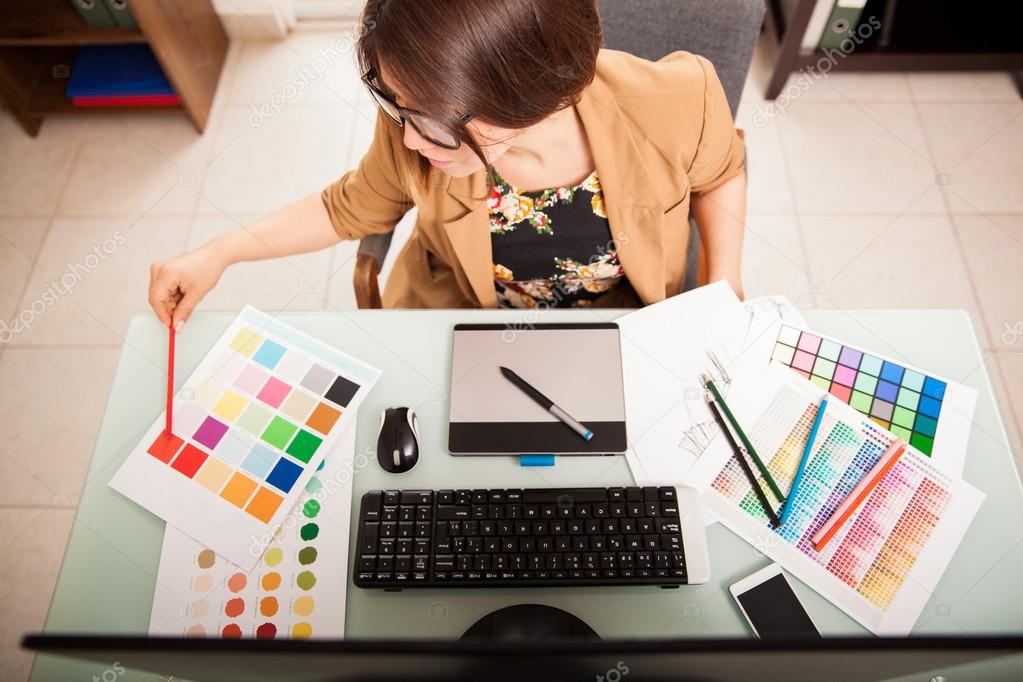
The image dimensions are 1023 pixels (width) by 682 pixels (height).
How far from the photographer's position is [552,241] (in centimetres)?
119

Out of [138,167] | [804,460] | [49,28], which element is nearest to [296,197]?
[138,167]

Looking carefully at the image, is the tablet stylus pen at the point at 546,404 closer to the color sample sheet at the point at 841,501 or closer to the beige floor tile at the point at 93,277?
the color sample sheet at the point at 841,501

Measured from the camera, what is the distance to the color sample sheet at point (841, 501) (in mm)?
903

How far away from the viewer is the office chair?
1186 millimetres

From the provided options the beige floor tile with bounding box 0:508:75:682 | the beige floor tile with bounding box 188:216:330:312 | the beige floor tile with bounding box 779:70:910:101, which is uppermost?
the beige floor tile with bounding box 779:70:910:101

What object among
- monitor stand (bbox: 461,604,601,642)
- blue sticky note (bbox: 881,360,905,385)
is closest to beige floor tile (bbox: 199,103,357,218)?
Answer: monitor stand (bbox: 461,604,601,642)

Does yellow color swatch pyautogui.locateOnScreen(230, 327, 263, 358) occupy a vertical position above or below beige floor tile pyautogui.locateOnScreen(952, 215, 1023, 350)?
above

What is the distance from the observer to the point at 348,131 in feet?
8.13

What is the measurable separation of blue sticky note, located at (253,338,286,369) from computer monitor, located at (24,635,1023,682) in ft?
1.86

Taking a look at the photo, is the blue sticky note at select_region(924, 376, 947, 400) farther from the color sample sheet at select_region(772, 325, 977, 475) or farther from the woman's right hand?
the woman's right hand

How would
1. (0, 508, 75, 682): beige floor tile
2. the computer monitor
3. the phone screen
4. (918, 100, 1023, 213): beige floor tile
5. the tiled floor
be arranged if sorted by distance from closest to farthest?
the computer monitor → the phone screen → (0, 508, 75, 682): beige floor tile → the tiled floor → (918, 100, 1023, 213): beige floor tile

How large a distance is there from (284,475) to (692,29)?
41.7 inches

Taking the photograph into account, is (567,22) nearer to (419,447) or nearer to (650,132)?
(650,132)

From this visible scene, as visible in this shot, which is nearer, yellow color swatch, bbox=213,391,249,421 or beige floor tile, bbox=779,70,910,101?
yellow color swatch, bbox=213,391,249,421
